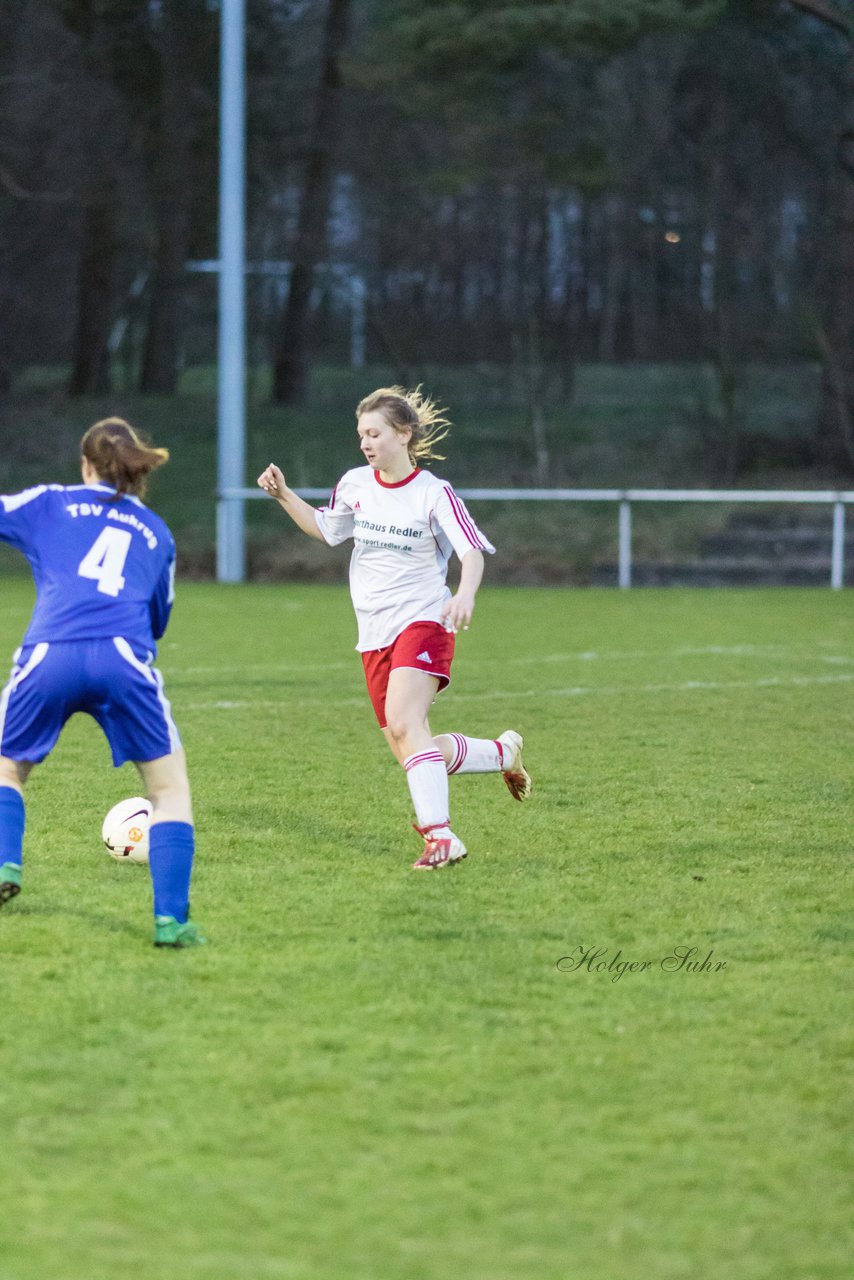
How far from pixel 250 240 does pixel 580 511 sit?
448 inches

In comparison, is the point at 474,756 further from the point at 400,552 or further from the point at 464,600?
the point at 464,600

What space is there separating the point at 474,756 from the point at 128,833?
126 centimetres

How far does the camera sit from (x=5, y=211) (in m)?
27.9

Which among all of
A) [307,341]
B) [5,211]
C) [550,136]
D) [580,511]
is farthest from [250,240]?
[580,511]

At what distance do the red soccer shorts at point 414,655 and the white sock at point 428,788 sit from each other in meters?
0.26

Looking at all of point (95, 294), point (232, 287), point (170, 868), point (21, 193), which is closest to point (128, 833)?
point (170, 868)

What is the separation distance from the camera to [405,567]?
534 cm

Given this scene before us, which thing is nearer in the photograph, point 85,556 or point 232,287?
point 85,556

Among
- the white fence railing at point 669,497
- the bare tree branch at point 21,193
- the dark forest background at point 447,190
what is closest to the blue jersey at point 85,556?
the white fence railing at point 669,497

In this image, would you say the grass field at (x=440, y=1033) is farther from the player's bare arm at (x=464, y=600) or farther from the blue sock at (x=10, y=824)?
the player's bare arm at (x=464, y=600)

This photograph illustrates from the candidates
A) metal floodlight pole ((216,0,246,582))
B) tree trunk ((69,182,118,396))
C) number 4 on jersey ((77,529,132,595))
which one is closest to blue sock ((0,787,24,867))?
number 4 on jersey ((77,529,132,595))

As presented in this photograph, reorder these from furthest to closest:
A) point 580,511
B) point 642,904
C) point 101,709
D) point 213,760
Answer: point 580,511 < point 213,760 < point 642,904 < point 101,709

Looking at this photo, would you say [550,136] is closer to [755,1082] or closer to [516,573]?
[516,573]

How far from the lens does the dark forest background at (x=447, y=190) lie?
22.7 meters
